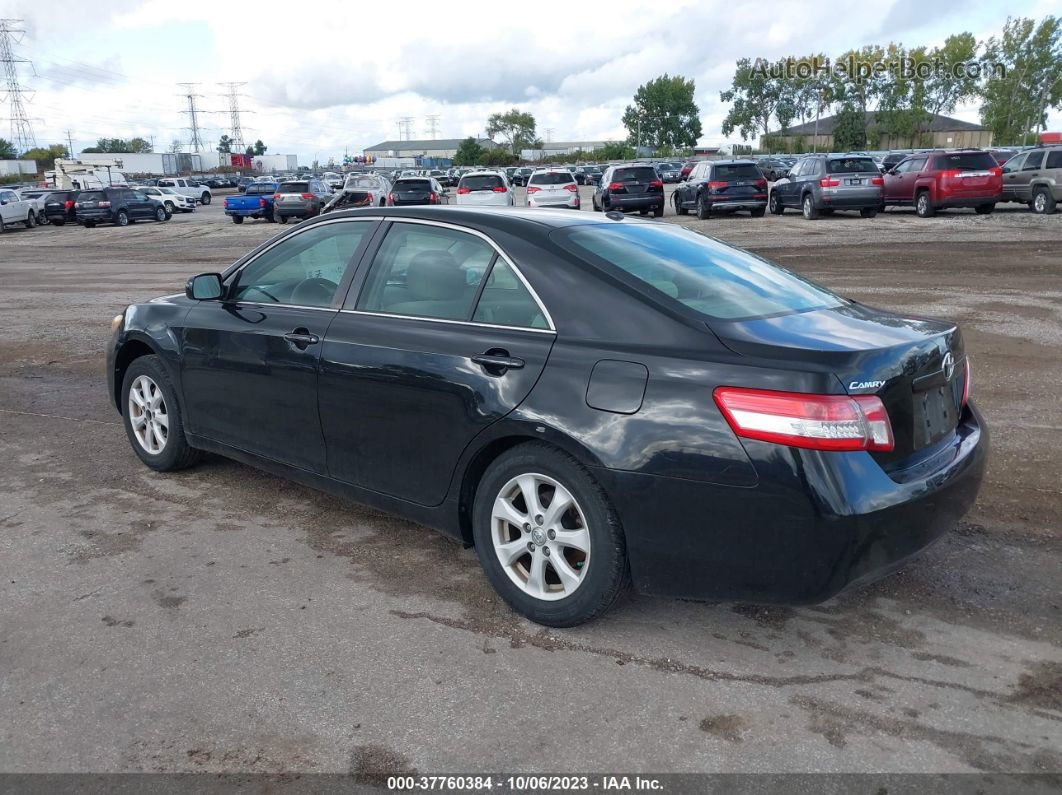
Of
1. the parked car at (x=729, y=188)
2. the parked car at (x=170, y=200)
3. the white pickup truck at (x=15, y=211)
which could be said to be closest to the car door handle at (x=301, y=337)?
the parked car at (x=729, y=188)

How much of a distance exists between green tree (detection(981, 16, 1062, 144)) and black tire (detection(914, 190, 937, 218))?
7701 cm

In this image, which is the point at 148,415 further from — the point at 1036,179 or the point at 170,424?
the point at 1036,179

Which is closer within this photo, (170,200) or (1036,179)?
(1036,179)

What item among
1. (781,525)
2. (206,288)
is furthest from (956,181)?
(781,525)

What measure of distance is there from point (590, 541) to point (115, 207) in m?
39.6

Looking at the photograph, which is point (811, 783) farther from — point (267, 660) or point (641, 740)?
point (267, 660)

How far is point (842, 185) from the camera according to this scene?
25.6 m

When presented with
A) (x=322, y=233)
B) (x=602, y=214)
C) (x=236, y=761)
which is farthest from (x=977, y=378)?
(x=236, y=761)

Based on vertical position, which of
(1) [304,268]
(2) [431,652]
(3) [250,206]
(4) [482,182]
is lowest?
(2) [431,652]

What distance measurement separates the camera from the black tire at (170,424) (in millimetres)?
5453

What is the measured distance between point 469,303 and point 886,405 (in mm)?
1720

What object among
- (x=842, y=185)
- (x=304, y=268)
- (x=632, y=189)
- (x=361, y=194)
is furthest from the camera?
(x=361, y=194)

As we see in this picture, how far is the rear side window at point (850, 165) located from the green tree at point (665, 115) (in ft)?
412

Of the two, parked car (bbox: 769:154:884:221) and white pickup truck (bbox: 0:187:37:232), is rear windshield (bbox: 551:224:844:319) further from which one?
white pickup truck (bbox: 0:187:37:232)
